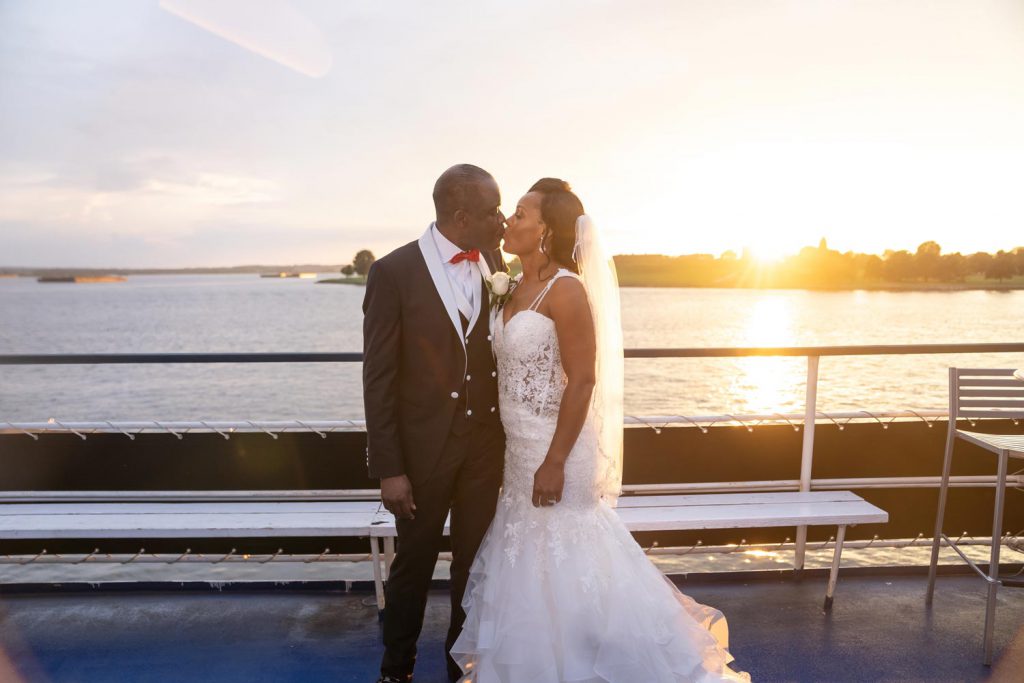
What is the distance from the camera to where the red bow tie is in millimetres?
2258

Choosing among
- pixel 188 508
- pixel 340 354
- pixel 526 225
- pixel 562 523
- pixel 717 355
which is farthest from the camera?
pixel 717 355

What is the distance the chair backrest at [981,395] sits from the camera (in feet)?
10.1

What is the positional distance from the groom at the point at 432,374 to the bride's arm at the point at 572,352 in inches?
10.9

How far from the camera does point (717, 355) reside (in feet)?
11.1

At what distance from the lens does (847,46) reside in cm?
2023

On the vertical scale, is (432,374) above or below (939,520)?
above

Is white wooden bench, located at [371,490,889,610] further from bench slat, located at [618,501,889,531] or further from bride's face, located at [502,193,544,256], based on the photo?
bride's face, located at [502,193,544,256]

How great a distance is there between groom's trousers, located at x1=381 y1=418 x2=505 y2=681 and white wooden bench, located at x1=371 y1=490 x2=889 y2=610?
0.36m

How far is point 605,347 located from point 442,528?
92 centimetres

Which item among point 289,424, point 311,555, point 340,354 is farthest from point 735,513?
point 289,424

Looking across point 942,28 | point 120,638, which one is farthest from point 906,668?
point 942,28

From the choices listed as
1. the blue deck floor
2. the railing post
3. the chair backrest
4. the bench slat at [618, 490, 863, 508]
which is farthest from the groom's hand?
the chair backrest

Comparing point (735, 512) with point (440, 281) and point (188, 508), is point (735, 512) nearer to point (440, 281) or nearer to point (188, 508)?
point (440, 281)

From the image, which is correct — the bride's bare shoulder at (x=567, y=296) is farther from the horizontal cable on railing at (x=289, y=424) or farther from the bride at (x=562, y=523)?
the horizontal cable on railing at (x=289, y=424)
